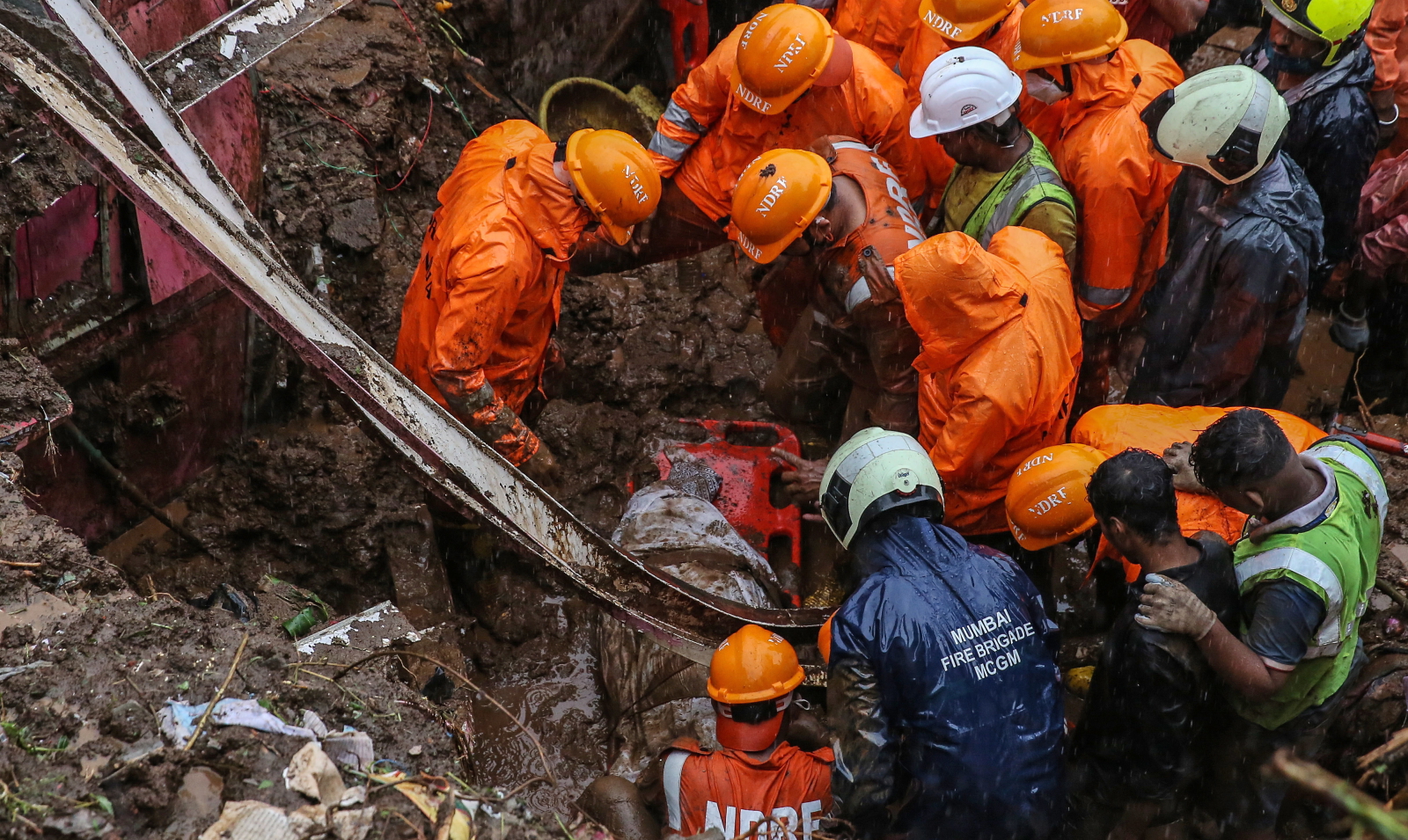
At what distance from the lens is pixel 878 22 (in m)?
5.39

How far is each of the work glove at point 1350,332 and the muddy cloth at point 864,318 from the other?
7.90 ft

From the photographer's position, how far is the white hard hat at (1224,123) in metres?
3.46

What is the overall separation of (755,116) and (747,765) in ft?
9.88

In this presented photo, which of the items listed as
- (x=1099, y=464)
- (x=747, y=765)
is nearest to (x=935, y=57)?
(x=1099, y=464)

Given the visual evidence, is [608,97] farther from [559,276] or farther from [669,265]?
[559,276]

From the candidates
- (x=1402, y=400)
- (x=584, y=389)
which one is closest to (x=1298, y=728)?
(x=1402, y=400)

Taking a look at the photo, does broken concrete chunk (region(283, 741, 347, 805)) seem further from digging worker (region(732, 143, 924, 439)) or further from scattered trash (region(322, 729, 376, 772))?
digging worker (region(732, 143, 924, 439))

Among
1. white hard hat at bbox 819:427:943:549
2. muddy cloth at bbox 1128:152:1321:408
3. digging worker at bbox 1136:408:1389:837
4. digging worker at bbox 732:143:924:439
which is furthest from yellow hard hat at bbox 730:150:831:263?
digging worker at bbox 1136:408:1389:837

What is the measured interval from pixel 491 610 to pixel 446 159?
2758mm

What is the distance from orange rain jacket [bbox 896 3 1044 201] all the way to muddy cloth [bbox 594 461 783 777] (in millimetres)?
1882

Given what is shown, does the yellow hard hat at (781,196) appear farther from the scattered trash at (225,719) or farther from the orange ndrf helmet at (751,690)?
the scattered trash at (225,719)

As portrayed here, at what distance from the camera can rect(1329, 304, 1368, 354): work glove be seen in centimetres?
492

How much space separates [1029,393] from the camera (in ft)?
11.2

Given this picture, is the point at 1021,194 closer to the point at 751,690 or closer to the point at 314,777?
the point at 751,690
